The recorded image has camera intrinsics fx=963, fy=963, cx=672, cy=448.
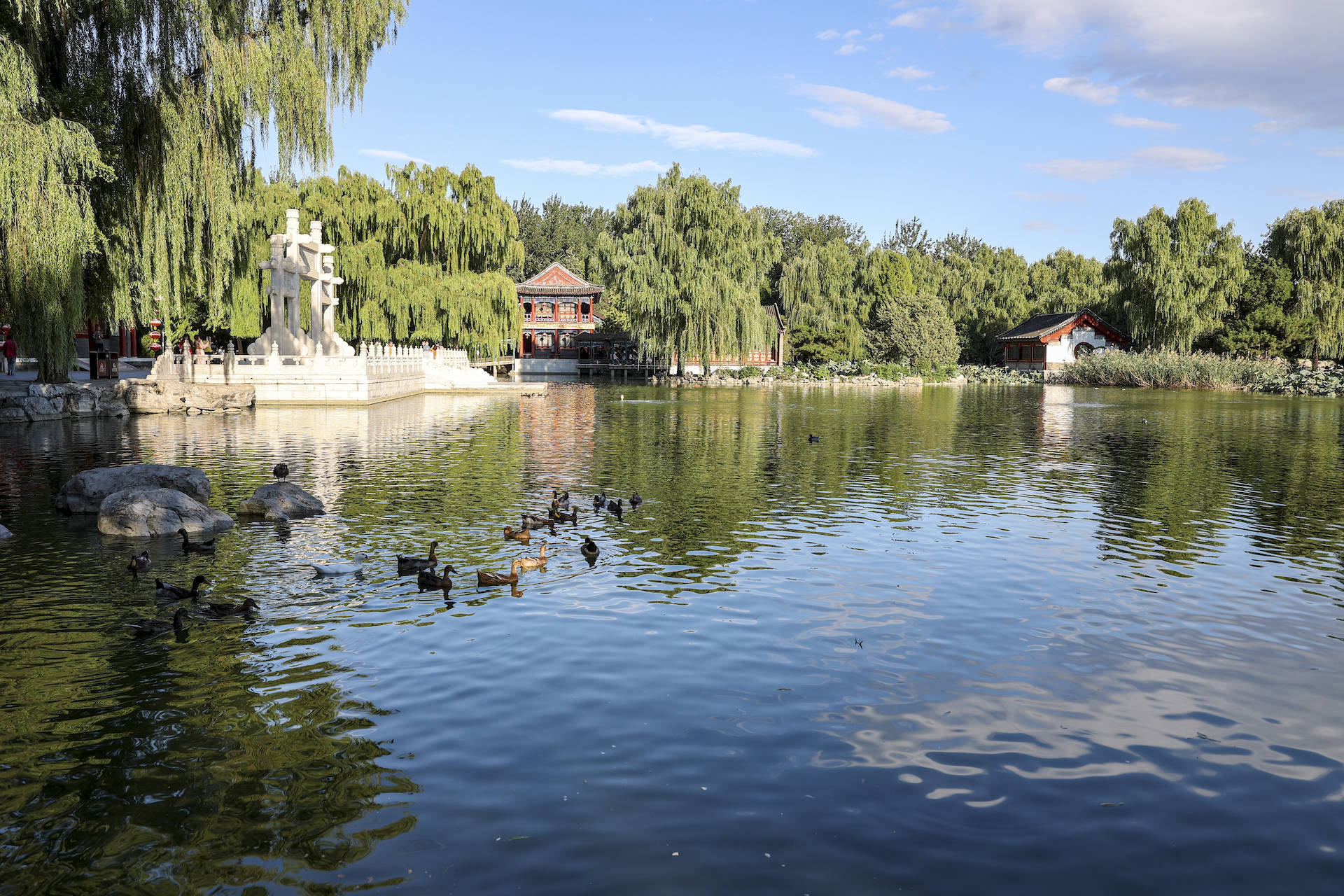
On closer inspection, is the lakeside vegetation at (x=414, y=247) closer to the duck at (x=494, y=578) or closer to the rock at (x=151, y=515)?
the rock at (x=151, y=515)

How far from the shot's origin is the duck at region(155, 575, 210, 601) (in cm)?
959

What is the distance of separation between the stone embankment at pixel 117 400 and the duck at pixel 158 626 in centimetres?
2340

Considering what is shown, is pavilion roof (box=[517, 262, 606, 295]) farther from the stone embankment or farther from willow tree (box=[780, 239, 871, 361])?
the stone embankment

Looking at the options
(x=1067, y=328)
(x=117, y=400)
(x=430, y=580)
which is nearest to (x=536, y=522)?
(x=430, y=580)

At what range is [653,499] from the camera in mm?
16438

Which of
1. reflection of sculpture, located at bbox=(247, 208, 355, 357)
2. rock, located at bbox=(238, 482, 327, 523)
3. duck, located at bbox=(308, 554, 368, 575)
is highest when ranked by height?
reflection of sculpture, located at bbox=(247, 208, 355, 357)

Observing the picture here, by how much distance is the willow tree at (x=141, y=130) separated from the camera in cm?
2022

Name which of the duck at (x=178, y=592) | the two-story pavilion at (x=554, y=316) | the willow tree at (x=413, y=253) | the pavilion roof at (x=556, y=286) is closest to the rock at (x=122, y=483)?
the duck at (x=178, y=592)

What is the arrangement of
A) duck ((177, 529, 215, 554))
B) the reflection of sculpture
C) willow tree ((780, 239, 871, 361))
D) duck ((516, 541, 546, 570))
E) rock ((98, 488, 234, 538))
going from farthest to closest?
willow tree ((780, 239, 871, 361)) < the reflection of sculpture < rock ((98, 488, 234, 538)) < duck ((177, 529, 215, 554)) < duck ((516, 541, 546, 570))

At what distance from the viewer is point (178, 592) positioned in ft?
31.5

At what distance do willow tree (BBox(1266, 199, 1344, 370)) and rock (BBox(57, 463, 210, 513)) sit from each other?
76.4 metres

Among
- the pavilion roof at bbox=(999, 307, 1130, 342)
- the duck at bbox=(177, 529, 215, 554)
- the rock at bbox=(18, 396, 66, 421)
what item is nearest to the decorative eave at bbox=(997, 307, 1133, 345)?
the pavilion roof at bbox=(999, 307, 1130, 342)

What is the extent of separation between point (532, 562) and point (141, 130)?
17.8 m

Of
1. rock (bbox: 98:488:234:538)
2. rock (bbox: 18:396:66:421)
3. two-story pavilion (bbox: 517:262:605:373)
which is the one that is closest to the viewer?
rock (bbox: 98:488:234:538)
